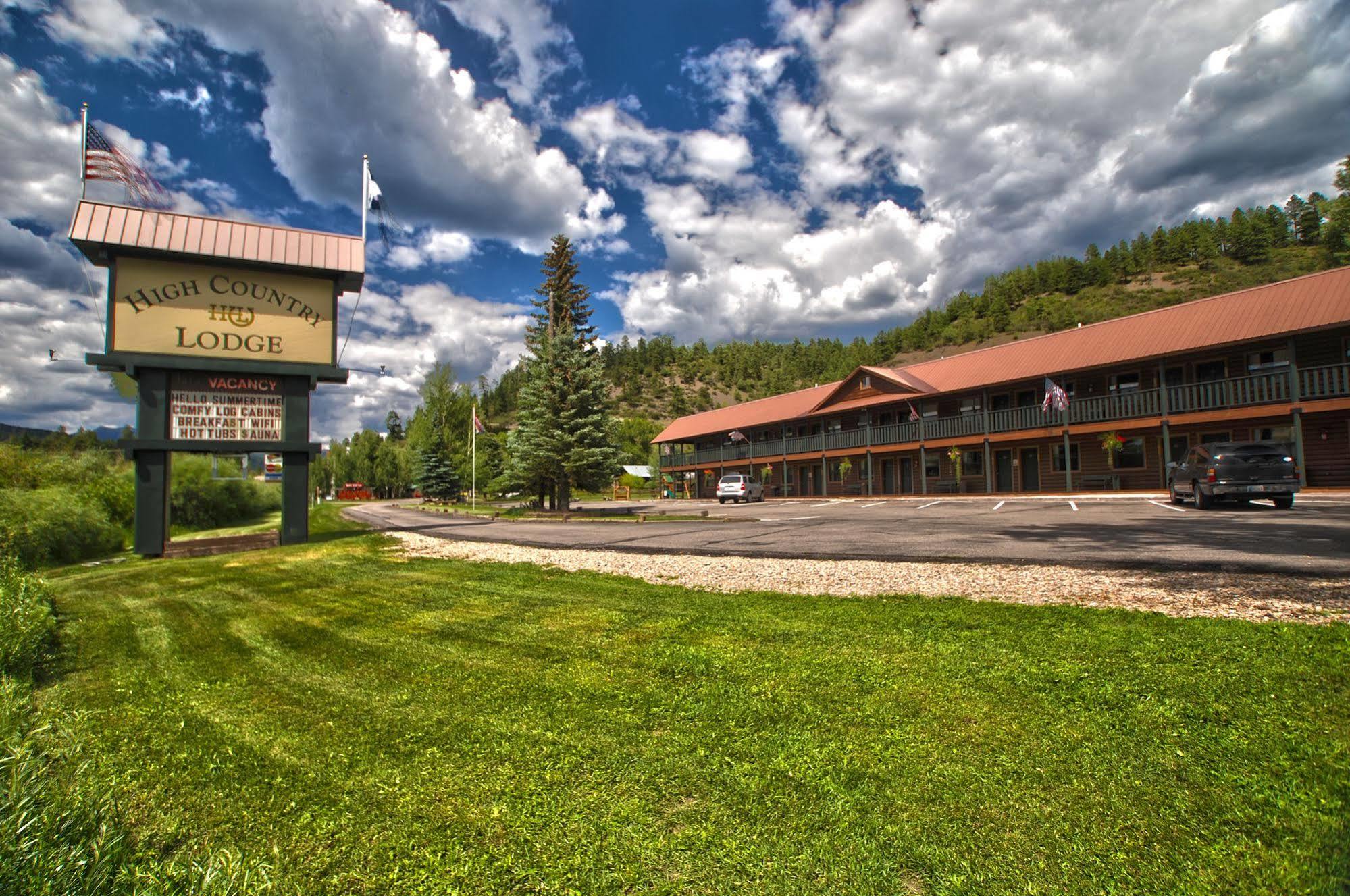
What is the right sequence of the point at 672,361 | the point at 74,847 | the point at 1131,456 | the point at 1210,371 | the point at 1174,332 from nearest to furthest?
1. the point at 74,847
2. the point at 1210,371
3. the point at 1174,332
4. the point at 1131,456
5. the point at 672,361

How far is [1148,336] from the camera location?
1073 inches

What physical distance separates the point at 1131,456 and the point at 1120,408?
302 centimetres

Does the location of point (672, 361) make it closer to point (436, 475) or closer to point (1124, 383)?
point (436, 475)

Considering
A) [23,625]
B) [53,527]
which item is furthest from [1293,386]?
[53,527]

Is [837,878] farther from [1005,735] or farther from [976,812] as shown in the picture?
[1005,735]

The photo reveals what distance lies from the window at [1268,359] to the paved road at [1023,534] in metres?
5.91

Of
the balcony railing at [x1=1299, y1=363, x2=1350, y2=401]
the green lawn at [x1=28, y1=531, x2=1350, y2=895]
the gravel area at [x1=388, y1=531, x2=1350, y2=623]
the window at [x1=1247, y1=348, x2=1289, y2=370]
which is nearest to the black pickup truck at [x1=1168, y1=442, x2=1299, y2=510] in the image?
the balcony railing at [x1=1299, y1=363, x2=1350, y2=401]

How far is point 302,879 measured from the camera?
2141 millimetres

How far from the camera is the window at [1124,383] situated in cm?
2803

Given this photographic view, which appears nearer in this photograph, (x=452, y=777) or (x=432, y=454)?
(x=452, y=777)

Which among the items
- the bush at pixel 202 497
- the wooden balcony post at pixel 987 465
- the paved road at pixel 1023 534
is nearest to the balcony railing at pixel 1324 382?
the paved road at pixel 1023 534

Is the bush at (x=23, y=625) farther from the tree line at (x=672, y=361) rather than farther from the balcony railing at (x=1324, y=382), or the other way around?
the balcony railing at (x=1324, y=382)

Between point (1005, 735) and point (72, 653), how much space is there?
7044 mm

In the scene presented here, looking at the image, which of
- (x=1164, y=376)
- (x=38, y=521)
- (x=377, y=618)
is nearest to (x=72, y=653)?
(x=377, y=618)
